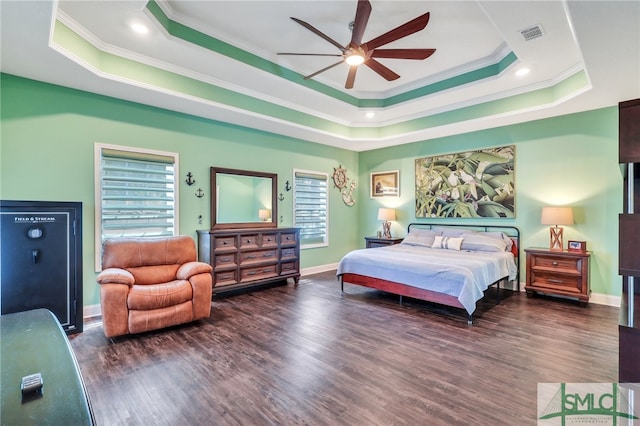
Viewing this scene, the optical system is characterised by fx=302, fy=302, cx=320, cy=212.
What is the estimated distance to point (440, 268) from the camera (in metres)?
3.88

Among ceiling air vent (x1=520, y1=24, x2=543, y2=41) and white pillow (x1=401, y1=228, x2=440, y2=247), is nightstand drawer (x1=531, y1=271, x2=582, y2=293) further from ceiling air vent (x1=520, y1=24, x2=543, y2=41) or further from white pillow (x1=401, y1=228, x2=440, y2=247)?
ceiling air vent (x1=520, y1=24, x2=543, y2=41)

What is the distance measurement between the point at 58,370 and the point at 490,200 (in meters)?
5.92

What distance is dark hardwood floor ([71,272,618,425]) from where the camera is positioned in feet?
6.77

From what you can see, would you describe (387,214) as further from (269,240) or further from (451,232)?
(269,240)

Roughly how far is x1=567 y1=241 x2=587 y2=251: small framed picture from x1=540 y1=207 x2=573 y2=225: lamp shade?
0.34m

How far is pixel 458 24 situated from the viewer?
3420 mm

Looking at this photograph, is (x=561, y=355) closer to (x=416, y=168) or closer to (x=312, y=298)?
(x=312, y=298)

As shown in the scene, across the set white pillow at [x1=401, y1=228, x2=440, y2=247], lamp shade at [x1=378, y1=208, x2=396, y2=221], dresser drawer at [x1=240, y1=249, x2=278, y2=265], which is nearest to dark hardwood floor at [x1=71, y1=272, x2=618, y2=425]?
dresser drawer at [x1=240, y1=249, x2=278, y2=265]

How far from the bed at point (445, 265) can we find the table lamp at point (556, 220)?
0.52 meters

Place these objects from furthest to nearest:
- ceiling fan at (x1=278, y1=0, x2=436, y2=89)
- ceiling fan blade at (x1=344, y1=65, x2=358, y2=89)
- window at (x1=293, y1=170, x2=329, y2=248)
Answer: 1. window at (x1=293, y1=170, x2=329, y2=248)
2. ceiling fan blade at (x1=344, y1=65, x2=358, y2=89)
3. ceiling fan at (x1=278, y1=0, x2=436, y2=89)

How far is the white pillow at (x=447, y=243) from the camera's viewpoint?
511 cm

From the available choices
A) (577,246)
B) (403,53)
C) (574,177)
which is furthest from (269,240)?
(574,177)

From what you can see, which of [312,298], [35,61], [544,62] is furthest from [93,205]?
[544,62]

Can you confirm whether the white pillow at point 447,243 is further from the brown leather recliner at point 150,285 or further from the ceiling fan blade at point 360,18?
the brown leather recliner at point 150,285
